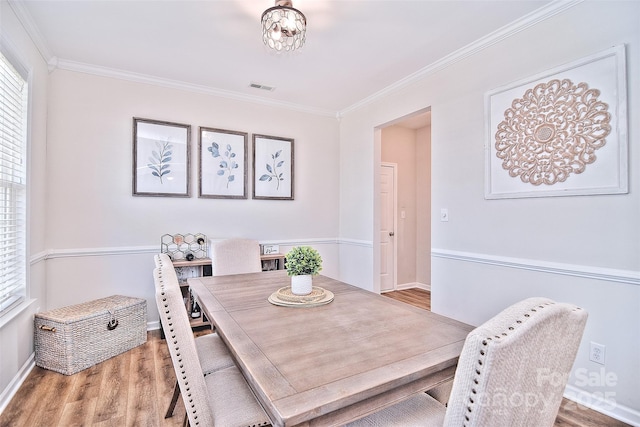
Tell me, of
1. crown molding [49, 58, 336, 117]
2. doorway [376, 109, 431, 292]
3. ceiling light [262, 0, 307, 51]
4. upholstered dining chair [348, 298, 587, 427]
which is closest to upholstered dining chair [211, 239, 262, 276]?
ceiling light [262, 0, 307, 51]

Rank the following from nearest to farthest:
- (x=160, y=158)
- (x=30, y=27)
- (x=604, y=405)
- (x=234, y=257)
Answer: (x=604, y=405) < (x=30, y=27) < (x=234, y=257) < (x=160, y=158)

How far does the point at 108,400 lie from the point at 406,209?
14.4 ft

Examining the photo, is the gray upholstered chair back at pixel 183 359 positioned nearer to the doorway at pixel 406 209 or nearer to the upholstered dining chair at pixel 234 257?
the upholstered dining chair at pixel 234 257

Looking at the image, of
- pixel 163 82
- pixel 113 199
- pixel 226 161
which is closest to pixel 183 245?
pixel 113 199

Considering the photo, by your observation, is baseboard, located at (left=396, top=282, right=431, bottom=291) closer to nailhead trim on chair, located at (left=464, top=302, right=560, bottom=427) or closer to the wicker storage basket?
the wicker storage basket

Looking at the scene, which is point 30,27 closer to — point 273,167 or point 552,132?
point 273,167

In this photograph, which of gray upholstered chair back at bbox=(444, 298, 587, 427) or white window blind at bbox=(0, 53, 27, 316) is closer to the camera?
gray upholstered chair back at bbox=(444, 298, 587, 427)

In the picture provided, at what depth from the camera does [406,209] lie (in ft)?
17.0

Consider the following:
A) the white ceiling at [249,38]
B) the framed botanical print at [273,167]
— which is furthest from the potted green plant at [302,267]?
the framed botanical print at [273,167]

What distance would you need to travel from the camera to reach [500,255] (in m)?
2.41

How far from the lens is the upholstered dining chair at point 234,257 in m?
2.64

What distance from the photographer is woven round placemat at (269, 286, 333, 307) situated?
160cm

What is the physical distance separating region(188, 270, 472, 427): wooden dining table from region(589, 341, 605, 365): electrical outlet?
125cm

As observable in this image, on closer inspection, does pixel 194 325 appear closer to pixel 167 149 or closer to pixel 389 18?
pixel 167 149
